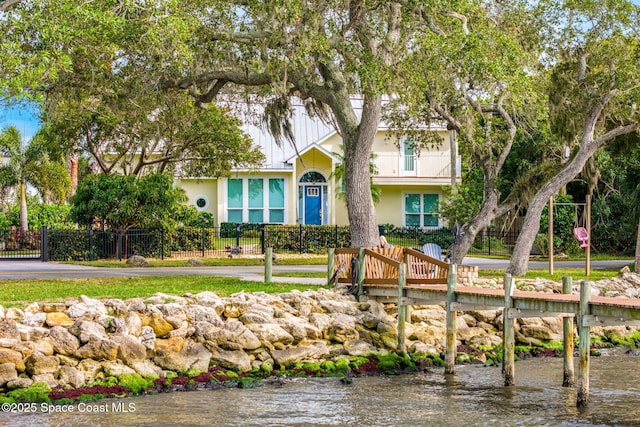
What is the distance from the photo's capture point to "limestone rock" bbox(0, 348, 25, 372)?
15.8 meters

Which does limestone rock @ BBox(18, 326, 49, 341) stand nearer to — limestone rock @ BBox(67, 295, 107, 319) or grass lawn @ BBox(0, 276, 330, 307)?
limestone rock @ BBox(67, 295, 107, 319)

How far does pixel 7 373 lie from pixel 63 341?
1.40 metres

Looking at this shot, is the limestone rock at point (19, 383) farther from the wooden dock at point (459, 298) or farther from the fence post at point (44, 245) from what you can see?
the fence post at point (44, 245)

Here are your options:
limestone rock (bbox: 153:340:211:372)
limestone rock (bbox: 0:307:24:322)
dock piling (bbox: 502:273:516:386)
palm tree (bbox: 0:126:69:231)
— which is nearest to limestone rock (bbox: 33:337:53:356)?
limestone rock (bbox: 0:307:24:322)

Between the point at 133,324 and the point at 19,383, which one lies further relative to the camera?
the point at 133,324

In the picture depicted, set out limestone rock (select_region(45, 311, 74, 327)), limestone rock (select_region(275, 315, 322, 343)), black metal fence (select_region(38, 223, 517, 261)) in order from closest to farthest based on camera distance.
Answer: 1. limestone rock (select_region(45, 311, 74, 327))
2. limestone rock (select_region(275, 315, 322, 343))
3. black metal fence (select_region(38, 223, 517, 261))

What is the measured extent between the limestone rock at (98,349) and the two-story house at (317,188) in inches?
1215

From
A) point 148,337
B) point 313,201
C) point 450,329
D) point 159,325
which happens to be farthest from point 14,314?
point 313,201

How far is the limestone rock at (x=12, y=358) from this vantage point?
15781mm

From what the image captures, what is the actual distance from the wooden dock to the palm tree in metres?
23.5

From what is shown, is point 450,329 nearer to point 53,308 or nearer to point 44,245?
point 53,308

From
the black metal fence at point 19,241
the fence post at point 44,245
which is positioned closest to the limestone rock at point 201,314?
the fence post at point 44,245

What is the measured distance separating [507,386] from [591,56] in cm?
1259

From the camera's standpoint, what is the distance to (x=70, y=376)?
16.1 metres
